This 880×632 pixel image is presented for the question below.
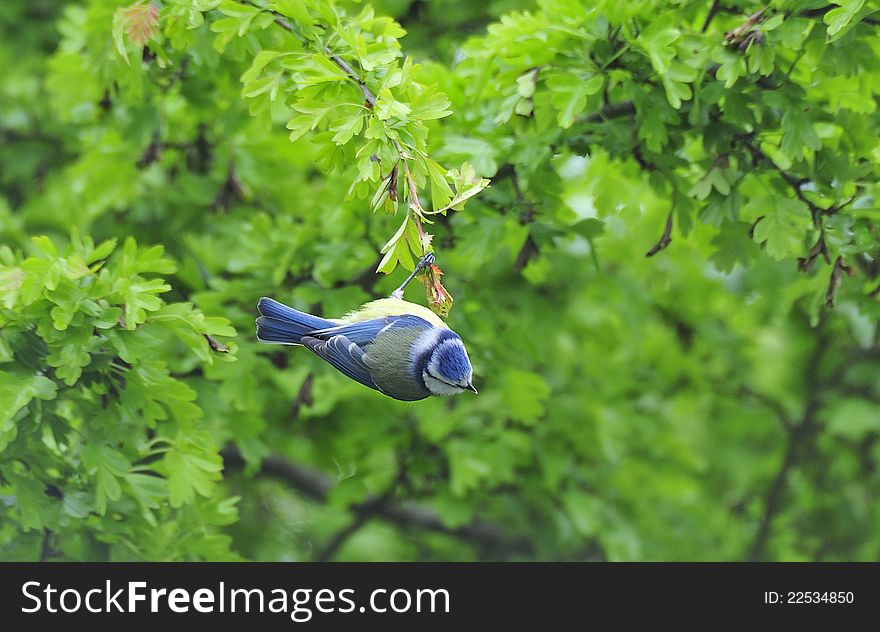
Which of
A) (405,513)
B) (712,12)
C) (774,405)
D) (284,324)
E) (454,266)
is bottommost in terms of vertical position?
(405,513)

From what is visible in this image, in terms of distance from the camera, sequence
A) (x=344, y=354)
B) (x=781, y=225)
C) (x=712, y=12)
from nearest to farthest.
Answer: (x=344, y=354)
(x=781, y=225)
(x=712, y=12)

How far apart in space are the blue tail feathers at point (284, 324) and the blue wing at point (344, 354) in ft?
0.11

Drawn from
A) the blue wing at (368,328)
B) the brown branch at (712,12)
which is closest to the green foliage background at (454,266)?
the brown branch at (712,12)

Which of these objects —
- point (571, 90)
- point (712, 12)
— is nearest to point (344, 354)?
point (571, 90)

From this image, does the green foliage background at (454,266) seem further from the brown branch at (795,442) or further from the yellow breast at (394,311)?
the yellow breast at (394,311)

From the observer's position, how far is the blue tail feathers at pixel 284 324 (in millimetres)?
3027

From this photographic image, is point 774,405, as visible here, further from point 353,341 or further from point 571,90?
point 353,341

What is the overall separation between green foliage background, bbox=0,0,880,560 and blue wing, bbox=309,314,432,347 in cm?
22

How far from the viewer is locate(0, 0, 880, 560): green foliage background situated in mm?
3227

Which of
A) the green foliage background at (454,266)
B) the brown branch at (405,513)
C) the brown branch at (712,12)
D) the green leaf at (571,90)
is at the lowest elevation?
the brown branch at (405,513)

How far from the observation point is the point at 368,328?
293cm

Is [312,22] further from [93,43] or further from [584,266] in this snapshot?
[584,266]

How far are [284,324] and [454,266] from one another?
5.71 ft

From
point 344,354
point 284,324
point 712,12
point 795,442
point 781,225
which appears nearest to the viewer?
point 344,354
